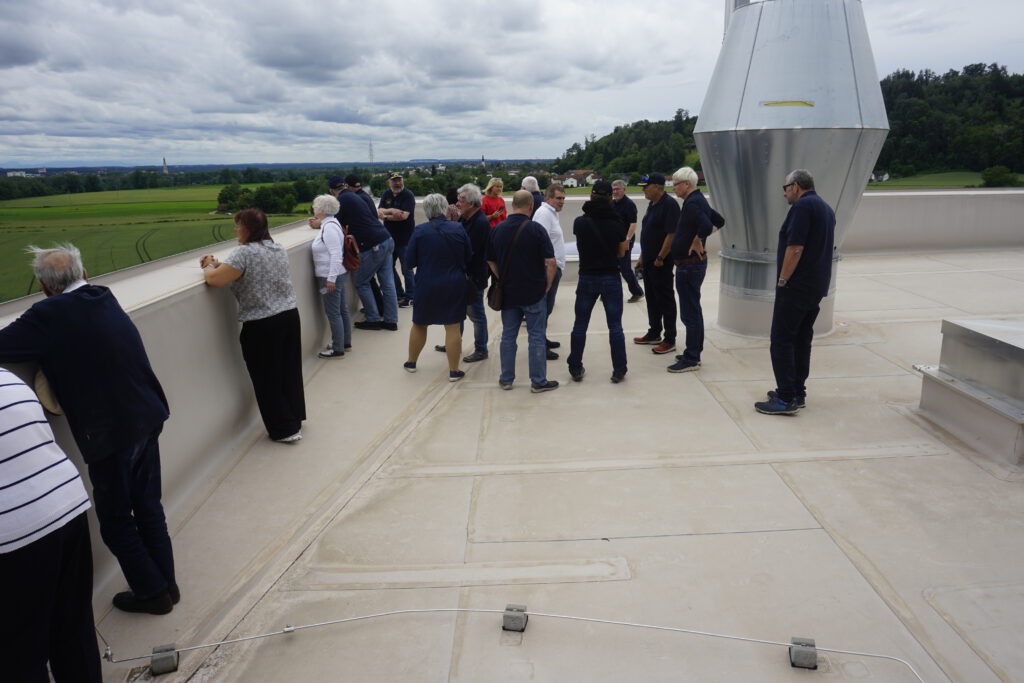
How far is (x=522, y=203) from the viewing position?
5637 mm

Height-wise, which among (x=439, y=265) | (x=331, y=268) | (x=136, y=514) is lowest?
(x=136, y=514)

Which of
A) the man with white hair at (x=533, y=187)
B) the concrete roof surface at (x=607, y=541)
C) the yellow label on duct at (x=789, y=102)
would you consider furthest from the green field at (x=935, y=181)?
the concrete roof surface at (x=607, y=541)

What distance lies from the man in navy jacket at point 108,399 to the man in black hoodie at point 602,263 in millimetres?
3512

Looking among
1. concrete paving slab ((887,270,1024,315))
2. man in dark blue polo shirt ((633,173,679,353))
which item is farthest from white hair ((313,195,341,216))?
concrete paving slab ((887,270,1024,315))

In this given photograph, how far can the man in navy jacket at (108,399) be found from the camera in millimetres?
2682

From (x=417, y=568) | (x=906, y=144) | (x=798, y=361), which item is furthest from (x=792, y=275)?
(x=906, y=144)

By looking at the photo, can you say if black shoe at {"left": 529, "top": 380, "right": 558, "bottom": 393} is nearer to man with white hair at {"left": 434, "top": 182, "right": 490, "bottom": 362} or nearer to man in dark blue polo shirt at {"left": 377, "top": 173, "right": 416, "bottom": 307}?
man with white hair at {"left": 434, "top": 182, "right": 490, "bottom": 362}

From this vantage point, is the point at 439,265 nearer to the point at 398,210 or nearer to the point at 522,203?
the point at 522,203

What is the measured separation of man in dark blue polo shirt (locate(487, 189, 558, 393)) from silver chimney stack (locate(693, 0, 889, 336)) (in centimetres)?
209

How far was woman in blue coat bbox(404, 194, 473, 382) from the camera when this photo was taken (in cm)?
580

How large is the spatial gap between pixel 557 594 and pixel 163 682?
160 centimetres

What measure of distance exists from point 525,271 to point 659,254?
4.81 feet

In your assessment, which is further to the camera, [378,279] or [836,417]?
[378,279]

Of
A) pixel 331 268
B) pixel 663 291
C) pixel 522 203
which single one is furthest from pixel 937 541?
pixel 331 268
